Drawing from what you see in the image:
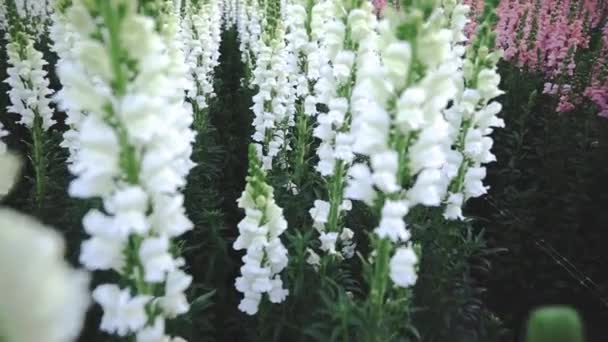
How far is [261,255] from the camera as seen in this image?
4.02m

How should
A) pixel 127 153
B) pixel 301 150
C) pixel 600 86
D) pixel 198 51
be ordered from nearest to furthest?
pixel 127 153, pixel 301 150, pixel 600 86, pixel 198 51

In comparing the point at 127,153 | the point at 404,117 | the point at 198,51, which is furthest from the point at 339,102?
the point at 198,51

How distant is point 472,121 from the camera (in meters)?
4.52

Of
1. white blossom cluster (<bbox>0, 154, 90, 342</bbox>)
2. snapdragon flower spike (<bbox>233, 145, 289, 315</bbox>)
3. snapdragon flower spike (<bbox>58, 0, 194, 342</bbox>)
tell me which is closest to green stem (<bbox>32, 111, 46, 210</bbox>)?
snapdragon flower spike (<bbox>233, 145, 289, 315</bbox>)

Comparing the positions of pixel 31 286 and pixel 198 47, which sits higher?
pixel 198 47

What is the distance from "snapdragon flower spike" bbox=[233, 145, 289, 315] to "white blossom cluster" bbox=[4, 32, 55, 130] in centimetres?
267

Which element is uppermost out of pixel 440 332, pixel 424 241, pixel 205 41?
pixel 205 41

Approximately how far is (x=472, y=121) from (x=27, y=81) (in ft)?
13.3

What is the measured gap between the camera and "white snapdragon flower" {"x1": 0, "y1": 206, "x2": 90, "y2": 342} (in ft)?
2.69

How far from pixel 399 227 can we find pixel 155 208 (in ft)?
4.22

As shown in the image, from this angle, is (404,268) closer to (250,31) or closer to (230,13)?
(250,31)

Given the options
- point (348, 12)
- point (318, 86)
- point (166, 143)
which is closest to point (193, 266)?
point (318, 86)

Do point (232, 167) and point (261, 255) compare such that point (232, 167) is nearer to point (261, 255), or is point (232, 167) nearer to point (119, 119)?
point (261, 255)

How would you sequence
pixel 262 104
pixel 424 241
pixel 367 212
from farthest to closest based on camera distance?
pixel 262 104, pixel 367 212, pixel 424 241
